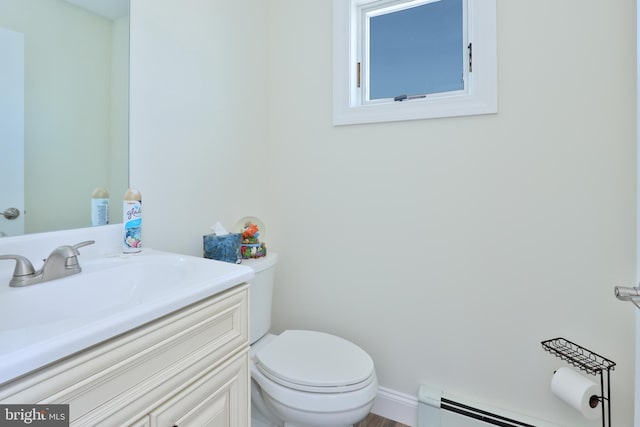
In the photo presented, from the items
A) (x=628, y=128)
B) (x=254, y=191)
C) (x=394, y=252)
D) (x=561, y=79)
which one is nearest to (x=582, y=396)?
(x=394, y=252)

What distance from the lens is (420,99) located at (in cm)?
137

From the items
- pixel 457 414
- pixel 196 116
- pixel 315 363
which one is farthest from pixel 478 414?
pixel 196 116

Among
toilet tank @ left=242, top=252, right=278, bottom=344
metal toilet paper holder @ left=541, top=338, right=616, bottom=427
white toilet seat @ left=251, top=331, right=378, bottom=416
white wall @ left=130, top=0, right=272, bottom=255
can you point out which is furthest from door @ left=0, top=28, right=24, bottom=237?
metal toilet paper holder @ left=541, top=338, right=616, bottom=427

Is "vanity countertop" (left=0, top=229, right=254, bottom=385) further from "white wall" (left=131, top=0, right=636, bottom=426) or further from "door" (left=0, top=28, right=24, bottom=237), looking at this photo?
"white wall" (left=131, top=0, right=636, bottom=426)

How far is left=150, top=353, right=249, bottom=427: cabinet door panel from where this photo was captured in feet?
2.07

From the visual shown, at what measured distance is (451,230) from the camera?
4.32 ft

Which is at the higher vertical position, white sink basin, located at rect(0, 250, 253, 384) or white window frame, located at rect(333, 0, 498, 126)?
white window frame, located at rect(333, 0, 498, 126)

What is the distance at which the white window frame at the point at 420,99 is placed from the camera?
123cm

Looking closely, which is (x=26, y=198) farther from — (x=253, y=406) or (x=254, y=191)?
(x=253, y=406)

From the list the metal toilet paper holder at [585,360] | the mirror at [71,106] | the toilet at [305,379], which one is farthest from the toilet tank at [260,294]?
the metal toilet paper holder at [585,360]

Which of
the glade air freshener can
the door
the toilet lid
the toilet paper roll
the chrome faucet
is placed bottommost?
the toilet paper roll

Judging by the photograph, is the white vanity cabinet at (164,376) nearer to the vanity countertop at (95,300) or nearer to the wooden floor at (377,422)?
the vanity countertop at (95,300)

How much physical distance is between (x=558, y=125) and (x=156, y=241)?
1547 mm

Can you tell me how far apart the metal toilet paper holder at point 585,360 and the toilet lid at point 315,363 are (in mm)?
671
